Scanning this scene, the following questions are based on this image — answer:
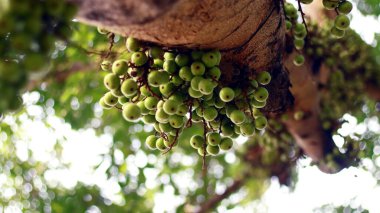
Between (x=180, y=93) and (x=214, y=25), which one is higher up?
(x=214, y=25)

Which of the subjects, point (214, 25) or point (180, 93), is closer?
point (214, 25)

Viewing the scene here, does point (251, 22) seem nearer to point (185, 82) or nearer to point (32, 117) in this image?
point (185, 82)

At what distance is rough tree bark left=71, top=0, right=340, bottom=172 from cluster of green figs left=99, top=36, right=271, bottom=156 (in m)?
0.09

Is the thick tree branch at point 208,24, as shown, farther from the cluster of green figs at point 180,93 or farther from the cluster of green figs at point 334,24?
the cluster of green figs at point 334,24

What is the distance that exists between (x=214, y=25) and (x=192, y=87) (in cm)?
28

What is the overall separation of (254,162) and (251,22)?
3764 mm

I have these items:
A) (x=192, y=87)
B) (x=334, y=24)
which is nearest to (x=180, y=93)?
(x=192, y=87)

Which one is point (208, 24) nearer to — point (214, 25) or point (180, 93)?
point (214, 25)

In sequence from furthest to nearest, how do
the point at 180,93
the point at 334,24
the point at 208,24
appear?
the point at 334,24
the point at 180,93
the point at 208,24

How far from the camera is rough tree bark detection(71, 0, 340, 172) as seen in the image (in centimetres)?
131

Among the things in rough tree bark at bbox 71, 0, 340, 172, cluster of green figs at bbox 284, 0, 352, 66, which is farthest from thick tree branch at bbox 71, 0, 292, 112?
cluster of green figs at bbox 284, 0, 352, 66

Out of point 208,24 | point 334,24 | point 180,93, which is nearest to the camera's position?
point 208,24

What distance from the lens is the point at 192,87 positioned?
6.06 ft

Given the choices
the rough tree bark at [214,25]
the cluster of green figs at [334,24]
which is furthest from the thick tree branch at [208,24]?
the cluster of green figs at [334,24]
